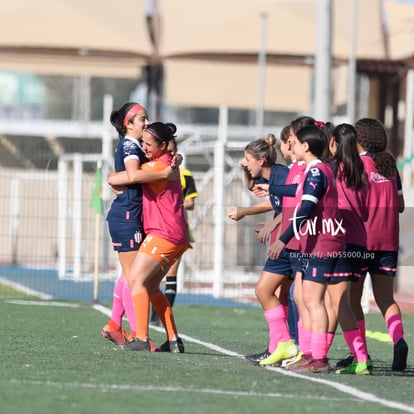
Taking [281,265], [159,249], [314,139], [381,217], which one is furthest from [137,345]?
[314,139]

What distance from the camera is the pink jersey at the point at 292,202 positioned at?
9594 mm

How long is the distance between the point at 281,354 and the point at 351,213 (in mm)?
1230

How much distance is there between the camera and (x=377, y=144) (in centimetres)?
1002

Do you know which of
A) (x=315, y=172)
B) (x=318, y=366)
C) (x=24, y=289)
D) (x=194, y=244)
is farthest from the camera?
(x=194, y=244)

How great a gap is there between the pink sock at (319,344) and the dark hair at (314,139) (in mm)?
1328

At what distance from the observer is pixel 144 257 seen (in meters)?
10.4

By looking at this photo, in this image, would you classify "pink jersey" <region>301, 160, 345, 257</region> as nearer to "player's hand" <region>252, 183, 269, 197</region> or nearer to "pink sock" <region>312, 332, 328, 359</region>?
"pink sock" <region>312, 332, 328, 359</region>

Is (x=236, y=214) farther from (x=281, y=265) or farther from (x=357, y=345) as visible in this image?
(x=357, y=345)

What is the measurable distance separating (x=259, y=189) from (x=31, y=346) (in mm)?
2325

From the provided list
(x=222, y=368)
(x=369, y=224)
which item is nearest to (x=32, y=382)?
(x=222, y=368)

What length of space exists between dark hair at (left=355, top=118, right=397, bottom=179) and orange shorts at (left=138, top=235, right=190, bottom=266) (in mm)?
1780

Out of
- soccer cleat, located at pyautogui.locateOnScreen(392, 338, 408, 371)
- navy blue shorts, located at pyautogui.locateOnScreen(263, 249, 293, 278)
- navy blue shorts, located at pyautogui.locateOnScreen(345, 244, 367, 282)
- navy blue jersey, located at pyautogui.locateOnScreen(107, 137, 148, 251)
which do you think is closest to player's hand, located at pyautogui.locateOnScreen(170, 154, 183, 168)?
navy blue jersey, located at pyautogui.locateOnScreen(107, 137, 148, 251)

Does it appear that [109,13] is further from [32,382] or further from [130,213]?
[32,382]

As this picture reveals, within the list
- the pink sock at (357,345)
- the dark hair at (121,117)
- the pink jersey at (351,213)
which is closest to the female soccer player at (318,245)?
the pink jersey at (351,213)
